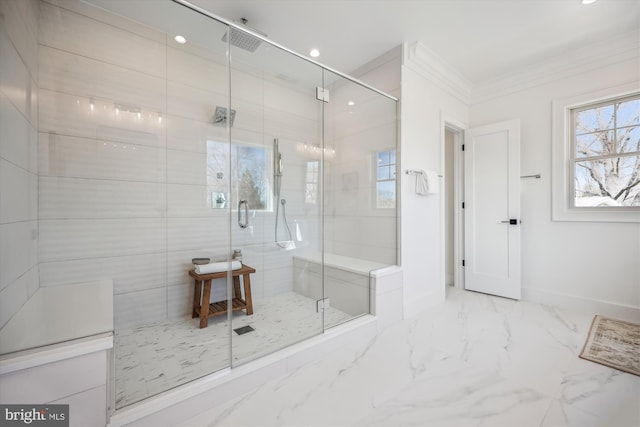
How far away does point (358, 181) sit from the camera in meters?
2.83

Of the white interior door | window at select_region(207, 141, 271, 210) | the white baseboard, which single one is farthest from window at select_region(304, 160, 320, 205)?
the white baseboard

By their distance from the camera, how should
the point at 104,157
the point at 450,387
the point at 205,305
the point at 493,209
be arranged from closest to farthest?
1. the point at 450,387
2. the point at 104,157
3. the point at 205,305
4. the point at 493,209

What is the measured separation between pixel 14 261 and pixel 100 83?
1.38m

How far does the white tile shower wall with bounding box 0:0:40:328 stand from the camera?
49.8 inches

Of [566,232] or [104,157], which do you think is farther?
[566,232]

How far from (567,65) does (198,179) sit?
3831 millimetres

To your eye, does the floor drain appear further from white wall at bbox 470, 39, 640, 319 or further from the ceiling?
white wall at bbox 470, 39, 640, 319

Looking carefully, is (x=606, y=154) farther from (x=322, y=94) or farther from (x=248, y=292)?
(x=248, y=292)

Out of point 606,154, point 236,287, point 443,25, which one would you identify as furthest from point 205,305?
point 606,154

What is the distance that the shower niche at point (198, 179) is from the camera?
74.7 inches

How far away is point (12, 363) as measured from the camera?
3.14 ft

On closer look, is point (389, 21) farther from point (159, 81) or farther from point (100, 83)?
point (100, 83)

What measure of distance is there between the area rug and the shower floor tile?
1771mm

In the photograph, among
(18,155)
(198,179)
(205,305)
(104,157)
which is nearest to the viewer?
(18,155)
